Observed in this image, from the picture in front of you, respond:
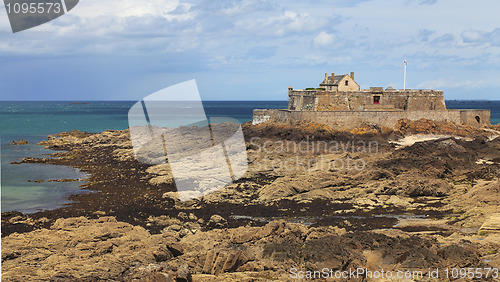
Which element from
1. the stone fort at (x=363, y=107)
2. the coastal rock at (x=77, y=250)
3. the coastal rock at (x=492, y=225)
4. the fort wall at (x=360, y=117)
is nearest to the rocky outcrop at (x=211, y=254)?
the coastal rock at (x=77, y=250)

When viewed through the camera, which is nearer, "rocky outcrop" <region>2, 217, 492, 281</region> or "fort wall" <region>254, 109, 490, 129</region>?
"rocky outcrop" <region>2, 217, 492, 281</region>

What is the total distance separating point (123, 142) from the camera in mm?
39938

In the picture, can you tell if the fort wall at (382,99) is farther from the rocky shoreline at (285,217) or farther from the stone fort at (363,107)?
the rocky shoreline at (285,217)

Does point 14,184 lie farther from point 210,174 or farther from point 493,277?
point 493,277

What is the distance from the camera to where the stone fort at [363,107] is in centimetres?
3247

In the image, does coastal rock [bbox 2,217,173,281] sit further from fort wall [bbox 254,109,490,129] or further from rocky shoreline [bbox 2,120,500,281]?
fort wall [bbox 254,109,490,129]

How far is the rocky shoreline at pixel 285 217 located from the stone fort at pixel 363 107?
156cm

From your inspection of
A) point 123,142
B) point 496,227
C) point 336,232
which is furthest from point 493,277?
point 123,142

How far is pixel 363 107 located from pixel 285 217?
21362mm

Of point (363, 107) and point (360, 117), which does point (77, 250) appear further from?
point (363, 107)

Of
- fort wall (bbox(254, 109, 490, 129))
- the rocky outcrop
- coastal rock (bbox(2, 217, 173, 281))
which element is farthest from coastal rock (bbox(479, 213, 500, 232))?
fort wall (bbox(254, 109, 490, 129))

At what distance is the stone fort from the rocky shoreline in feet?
5.12

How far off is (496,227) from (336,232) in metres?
3.97

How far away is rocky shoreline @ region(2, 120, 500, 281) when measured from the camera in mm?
10211
